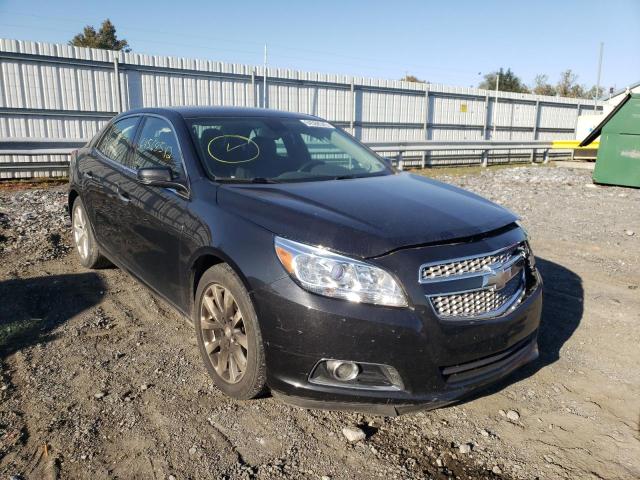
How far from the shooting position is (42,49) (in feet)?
36.1

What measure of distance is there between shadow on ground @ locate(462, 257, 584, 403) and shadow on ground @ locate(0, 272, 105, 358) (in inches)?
120

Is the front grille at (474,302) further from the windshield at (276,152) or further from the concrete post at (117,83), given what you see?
the concrete post at (117,83)

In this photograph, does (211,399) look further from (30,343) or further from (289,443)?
(30,343)

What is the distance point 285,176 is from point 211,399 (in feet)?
4.93

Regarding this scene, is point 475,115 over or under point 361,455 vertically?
over

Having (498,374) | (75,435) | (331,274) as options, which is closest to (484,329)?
(498,374)

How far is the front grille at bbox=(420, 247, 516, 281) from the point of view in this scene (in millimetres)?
2447

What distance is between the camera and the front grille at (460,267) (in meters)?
2.45

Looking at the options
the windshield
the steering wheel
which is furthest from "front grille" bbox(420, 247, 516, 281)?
the steering wheel

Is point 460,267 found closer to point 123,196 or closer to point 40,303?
point 123,196

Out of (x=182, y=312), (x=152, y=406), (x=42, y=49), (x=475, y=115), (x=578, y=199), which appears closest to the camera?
(x=152, y=406)

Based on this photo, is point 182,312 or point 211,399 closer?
point 211,399

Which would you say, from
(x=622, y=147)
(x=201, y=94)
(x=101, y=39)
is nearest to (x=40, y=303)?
(x=201, y=94)

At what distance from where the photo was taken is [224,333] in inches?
114
